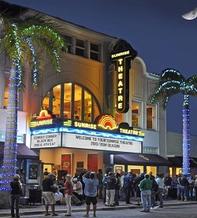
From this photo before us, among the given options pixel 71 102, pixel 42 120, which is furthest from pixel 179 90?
pixel 42 120

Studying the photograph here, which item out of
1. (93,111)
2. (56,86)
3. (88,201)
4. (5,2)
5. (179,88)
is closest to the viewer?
(88,201)

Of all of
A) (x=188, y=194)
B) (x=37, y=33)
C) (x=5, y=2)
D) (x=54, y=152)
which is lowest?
(x=188, y=194)

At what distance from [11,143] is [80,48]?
12.0m

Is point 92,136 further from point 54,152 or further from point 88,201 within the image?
point 88,201

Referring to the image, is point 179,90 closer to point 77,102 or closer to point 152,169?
point 152,169

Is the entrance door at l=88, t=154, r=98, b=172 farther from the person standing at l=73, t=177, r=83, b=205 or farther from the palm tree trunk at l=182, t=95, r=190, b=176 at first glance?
the person standing at l=73, t=177, r=83, b=205

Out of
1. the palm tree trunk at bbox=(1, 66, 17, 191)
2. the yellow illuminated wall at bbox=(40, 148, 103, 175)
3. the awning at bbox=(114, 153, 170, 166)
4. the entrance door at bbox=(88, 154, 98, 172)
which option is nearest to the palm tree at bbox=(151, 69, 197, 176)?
the awning at bbox=(114, 153, 170, 166)

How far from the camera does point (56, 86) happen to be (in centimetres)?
3198

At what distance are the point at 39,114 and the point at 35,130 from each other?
0.95 metres

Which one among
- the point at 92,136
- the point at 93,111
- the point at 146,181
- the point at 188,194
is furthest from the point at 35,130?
the point at 188,194

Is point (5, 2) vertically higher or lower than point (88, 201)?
higher

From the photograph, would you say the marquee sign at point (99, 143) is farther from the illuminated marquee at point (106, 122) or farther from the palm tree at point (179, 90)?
the palm tree at point (179, 90)

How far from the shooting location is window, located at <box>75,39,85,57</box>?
33.6 meters

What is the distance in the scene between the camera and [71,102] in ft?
108
